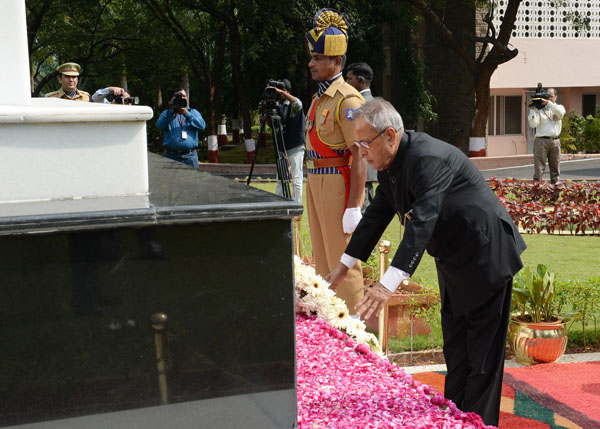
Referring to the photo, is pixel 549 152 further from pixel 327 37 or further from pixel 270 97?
pixel 327 37

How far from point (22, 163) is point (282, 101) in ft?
24.0

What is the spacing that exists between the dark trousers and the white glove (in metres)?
1.46

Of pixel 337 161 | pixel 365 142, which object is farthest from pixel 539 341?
pixel 365 142

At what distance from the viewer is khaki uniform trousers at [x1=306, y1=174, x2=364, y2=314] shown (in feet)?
16.4

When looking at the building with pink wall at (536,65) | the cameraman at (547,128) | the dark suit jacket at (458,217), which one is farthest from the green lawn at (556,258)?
the building with pink wall at (536,65)

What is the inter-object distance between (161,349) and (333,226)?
2936mm

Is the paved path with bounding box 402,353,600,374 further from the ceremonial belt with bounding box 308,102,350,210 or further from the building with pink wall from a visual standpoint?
the building with pink wall

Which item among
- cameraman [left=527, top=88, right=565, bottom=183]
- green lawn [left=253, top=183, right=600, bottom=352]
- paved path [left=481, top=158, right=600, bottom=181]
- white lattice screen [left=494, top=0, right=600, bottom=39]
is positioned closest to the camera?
green lawn [left=253, top=183, right=600, bottom=352]

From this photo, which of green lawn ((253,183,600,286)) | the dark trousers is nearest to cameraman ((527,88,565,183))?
green lawn ((253,183,600,286))

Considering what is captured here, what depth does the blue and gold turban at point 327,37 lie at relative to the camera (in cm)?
479

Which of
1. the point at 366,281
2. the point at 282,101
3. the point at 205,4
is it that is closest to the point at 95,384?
the point at 366,281

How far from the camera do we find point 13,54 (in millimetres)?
2582

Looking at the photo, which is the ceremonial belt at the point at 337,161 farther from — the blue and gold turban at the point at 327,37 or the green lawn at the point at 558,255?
the green lawn at the point at 558,255

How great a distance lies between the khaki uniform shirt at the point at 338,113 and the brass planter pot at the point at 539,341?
1.58 meters
